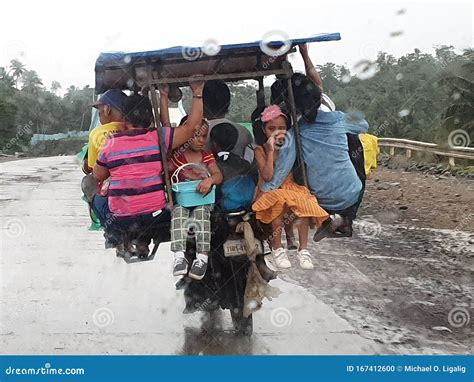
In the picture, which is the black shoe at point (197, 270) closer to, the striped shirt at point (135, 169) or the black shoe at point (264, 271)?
the striped shirt at point (135, 169)

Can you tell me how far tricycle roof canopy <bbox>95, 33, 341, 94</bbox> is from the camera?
3.59 metres

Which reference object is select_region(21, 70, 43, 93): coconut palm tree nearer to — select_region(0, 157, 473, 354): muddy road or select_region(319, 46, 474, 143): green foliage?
select_region(319, 46, 474, 143): green foliage

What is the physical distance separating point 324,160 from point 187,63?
104 centimetres

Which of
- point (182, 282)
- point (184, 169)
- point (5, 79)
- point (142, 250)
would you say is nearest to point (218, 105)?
point (184, 169)

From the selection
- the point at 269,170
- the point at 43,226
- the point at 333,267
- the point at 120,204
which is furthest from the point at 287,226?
the point at 43,226

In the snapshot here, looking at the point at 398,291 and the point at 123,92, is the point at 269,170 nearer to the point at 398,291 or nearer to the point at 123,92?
the point at 123,92

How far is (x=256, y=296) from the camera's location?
14.2 feet

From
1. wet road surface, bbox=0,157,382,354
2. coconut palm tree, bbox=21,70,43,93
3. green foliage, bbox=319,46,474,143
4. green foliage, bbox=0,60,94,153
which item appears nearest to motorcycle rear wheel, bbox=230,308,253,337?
wet road surface, bbox=0,157,382,354

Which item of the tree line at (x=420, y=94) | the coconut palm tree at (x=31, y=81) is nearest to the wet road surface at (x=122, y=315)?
the tree line at (x=420, y=94)

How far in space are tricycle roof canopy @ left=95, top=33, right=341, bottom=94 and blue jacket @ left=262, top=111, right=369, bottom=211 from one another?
38 centimetres

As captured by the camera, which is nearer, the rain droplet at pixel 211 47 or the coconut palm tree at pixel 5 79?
the rain droplet at pixel 211 47

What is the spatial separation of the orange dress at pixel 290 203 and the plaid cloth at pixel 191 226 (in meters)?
0.29

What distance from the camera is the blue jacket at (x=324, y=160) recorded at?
12.5 feet
